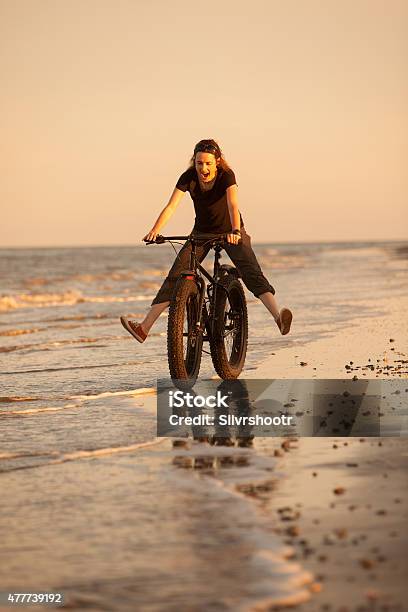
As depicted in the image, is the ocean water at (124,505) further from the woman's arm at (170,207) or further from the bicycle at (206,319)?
the woman's arm at (170,207)

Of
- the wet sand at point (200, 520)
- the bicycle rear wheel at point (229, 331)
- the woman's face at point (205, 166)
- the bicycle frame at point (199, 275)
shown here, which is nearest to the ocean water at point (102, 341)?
the bicycle rear wheel at point (229, 331)

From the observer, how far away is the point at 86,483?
5.59 meters

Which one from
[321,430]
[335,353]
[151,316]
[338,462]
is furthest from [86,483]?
[335,353]

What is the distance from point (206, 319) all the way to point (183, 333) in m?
0.39

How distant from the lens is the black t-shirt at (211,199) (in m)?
9.42

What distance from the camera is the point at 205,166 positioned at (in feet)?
30.3

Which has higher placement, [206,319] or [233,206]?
[233,206]

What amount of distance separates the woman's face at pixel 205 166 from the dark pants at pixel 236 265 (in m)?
0.57

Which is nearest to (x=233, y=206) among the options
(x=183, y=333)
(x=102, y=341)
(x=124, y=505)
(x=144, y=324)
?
(x=183, y=333)

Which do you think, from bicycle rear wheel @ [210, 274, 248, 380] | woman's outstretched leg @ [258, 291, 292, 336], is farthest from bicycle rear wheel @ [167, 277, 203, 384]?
woman's outstretched leg @ [258, 291, 292, 336]

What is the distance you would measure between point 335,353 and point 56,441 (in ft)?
17.6

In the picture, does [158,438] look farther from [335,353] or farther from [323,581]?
[335,353]

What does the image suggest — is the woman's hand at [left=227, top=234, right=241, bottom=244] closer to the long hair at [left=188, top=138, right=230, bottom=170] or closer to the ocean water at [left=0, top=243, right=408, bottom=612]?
the long hair at [left=188, top=138, right=230, bottom=170]

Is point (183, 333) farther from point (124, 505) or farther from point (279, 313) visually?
point (124, 505)
